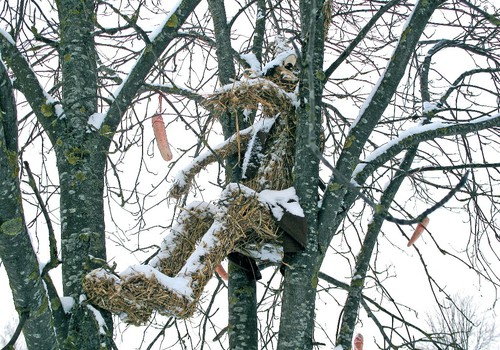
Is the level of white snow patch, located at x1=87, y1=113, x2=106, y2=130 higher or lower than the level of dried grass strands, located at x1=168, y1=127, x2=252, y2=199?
higher

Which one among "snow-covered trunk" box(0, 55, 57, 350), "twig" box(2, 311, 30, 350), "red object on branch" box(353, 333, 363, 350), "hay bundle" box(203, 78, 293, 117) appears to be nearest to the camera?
"twig" box(2, 311, 30, 350)

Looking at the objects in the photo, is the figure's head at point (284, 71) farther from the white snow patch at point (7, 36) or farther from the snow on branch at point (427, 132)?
the white snow patch at point (7, 36)

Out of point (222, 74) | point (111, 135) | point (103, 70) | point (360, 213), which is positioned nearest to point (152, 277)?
point (111, 135)

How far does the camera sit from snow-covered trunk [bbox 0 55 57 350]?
2.55 m

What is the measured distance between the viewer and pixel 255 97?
3.20 m

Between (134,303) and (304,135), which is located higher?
(304,135)

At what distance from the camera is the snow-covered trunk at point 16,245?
2551 millimetres

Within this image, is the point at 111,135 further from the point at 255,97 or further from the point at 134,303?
the point at 134,303

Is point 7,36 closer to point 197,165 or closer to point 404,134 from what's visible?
point 197,165

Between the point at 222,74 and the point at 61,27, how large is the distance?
1156 mm

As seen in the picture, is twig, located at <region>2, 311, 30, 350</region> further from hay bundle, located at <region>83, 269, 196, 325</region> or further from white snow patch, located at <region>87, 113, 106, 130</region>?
white snow patch, located at <region>87, 113, 106, 130</region>

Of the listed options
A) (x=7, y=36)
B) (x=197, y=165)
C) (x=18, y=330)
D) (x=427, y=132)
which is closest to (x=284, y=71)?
(x=197, y=165)

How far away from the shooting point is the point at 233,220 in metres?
2.99

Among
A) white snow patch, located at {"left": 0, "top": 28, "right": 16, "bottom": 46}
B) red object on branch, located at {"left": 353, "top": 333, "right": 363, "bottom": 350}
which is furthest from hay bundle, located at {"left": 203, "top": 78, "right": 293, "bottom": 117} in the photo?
red object on branch, located at {"left": 353, "top": 333, "right": 363, "bottom": 350}
